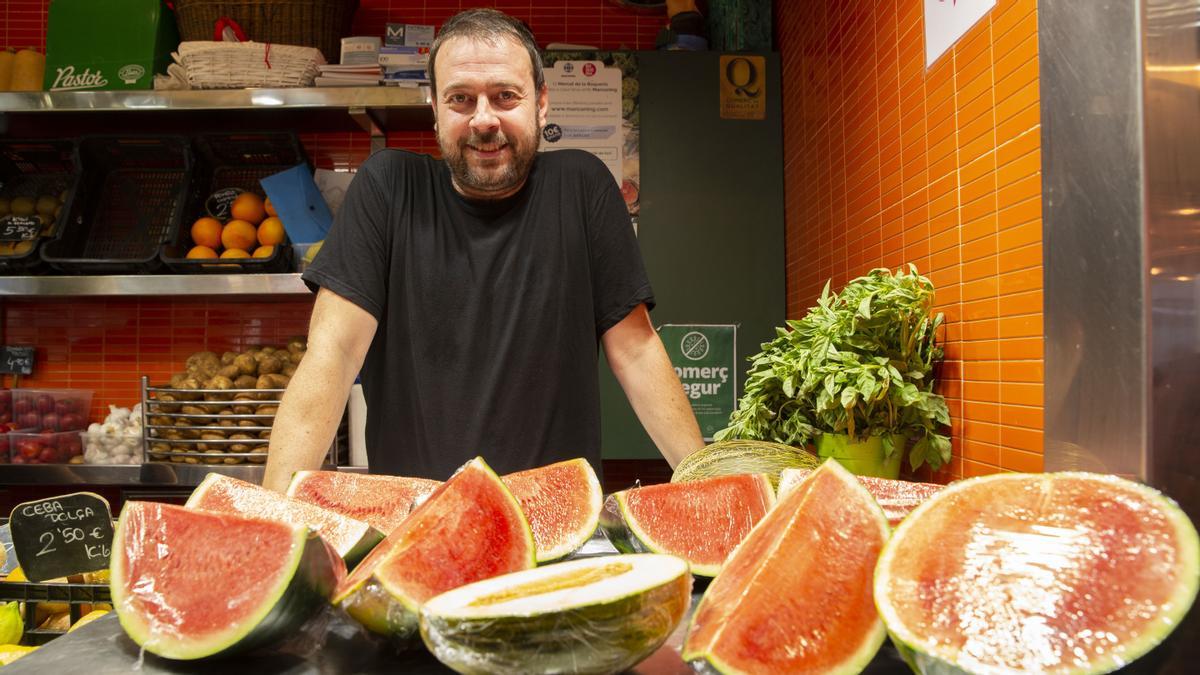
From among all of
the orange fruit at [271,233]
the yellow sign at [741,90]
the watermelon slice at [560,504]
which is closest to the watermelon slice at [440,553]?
the watermelon slice at [560,504]

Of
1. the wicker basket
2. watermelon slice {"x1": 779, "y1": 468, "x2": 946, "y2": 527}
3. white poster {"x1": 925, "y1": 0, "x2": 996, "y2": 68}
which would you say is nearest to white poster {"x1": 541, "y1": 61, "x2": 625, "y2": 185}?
the wicker basket

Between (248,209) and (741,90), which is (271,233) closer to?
(248,209)

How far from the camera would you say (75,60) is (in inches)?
151

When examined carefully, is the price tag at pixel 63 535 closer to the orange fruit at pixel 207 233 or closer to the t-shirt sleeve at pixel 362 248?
the t-shirt sleeve at pixel 362 248

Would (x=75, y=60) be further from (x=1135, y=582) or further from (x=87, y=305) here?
(x=1135, y=582)

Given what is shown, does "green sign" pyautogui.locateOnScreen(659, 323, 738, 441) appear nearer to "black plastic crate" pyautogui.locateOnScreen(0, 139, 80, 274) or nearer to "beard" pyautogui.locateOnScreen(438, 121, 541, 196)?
"beard" pyautogui.locateOnScreen(438, 121, 541, 196)

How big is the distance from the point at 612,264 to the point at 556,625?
5.09ft

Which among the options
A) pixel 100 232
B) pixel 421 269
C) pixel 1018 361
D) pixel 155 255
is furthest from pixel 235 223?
pixel 1018 361

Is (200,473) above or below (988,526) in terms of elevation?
below

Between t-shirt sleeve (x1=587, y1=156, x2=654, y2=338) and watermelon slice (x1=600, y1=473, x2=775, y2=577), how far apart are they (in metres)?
0.98

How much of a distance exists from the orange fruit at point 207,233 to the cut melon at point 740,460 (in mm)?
2892

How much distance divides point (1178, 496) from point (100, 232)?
14.8 ft

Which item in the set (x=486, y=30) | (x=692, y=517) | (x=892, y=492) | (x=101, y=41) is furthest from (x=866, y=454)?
(x=101, y=41)

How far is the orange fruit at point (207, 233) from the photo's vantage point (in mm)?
3727
